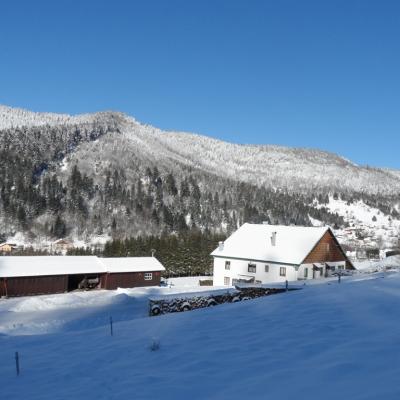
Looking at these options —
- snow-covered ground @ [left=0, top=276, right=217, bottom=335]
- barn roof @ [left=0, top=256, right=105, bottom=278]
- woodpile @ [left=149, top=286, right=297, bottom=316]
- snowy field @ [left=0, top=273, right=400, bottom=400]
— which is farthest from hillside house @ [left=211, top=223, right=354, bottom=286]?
snowy field @ [left=0, top=273, right=400, bottom=400]

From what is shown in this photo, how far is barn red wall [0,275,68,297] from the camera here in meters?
42.6

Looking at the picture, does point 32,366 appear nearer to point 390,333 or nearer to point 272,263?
point 390,333

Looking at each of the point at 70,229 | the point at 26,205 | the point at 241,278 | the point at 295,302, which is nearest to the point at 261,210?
the point at 70,229

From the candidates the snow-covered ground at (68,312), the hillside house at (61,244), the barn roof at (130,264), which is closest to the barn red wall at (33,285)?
the snow-covered ground at (68,312)

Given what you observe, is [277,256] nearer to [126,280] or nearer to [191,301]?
[126,280]

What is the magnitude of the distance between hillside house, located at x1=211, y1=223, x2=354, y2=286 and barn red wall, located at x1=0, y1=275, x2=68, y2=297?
16.1m

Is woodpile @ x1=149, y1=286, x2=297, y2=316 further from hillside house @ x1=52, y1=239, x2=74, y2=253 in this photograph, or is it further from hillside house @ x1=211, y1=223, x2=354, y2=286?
hillside house @ x1=52, y1=239, x2=74, y2=253

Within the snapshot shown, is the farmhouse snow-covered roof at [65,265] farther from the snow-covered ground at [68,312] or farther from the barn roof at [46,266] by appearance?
the snow-covered ground at [68,312]

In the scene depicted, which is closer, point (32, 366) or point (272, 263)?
point (32, 366)

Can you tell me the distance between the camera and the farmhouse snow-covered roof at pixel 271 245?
148ft

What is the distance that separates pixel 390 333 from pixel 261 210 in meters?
171

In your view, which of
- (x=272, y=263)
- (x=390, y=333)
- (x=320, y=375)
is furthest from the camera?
(x=272, y=263)

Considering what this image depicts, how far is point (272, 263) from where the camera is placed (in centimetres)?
4512

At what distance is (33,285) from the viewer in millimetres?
44031
